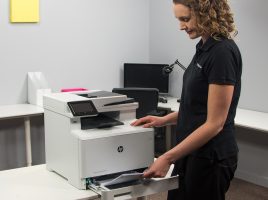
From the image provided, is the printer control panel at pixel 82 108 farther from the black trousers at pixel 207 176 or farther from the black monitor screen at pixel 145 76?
the black monitor screen at pixel 145 76

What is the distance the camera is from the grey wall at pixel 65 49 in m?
4.11

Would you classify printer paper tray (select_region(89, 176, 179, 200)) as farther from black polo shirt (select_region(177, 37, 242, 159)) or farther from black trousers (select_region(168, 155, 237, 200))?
black polo shirt (select_region(177, 37, 242, 159))

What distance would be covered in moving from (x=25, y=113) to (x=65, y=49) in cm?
99

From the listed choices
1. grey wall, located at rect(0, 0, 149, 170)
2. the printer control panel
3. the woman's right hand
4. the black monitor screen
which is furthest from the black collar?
the black monitor screen

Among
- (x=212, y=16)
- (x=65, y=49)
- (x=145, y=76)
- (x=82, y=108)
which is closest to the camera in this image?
(x=212, y=16)

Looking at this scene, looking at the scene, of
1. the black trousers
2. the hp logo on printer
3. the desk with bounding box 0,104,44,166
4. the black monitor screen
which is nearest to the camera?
the black trousers

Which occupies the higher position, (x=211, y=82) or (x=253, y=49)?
(x=253, y=49)

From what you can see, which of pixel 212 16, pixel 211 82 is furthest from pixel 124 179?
Answer: pixel 212 16

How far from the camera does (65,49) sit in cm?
443

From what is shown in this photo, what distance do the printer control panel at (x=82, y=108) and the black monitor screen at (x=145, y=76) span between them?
108 inches

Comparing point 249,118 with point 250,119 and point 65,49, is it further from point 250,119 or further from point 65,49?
point 65,49

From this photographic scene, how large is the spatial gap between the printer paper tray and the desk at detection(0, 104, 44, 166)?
194 centimetres

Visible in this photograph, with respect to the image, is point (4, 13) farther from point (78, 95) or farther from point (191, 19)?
point (191, 19)

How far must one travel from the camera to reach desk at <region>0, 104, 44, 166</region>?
369 cm
